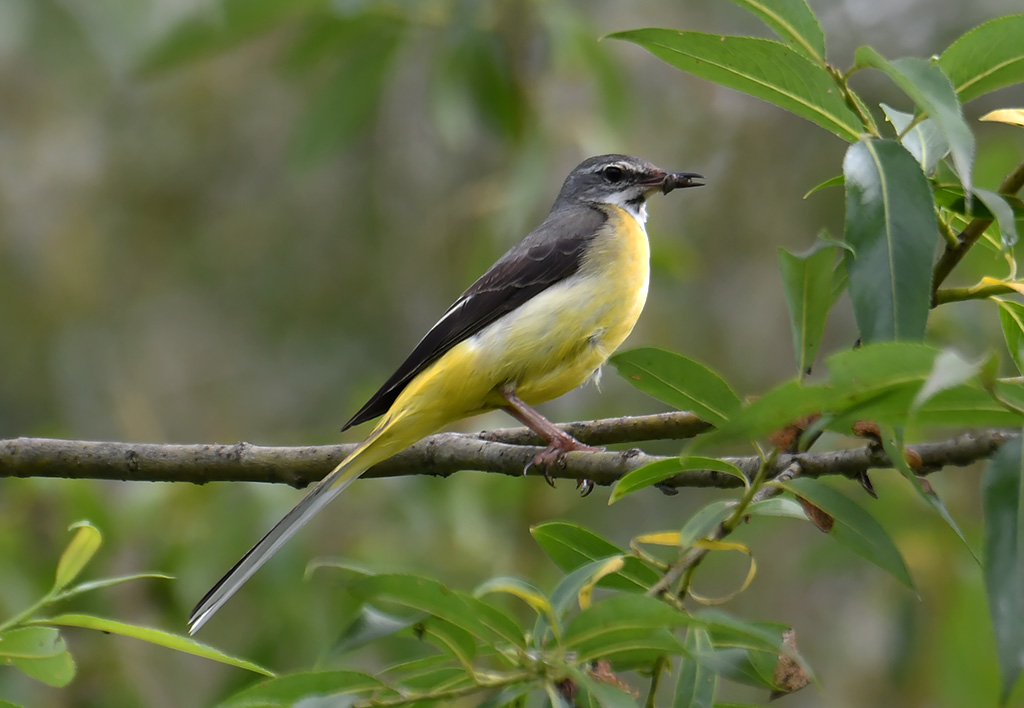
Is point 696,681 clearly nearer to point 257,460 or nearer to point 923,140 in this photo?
point 923,140

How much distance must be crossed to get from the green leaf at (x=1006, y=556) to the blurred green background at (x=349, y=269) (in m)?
3.14

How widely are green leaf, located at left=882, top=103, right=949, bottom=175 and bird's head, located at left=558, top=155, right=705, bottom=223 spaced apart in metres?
3.13

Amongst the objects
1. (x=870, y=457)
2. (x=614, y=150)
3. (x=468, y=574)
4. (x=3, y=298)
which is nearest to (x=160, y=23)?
(x=3, y=298)

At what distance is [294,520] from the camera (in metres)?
3.70

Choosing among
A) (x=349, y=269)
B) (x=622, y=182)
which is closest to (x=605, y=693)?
(x=622, y=182)

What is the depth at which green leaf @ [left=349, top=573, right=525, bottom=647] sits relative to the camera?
6.26 ft

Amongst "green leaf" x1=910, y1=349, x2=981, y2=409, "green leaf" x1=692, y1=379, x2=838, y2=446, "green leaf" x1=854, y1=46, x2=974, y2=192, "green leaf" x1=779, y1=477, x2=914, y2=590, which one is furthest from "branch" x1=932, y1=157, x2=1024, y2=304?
"green leaf" x1=910, y1=349, x2=981, y2=409

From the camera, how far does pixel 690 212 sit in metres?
10.6

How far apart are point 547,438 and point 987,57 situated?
229cm

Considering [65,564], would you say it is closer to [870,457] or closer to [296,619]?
[870,457]

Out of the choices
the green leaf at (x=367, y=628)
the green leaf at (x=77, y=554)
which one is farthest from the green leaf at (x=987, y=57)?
the green leaf at (x=77, y=554)

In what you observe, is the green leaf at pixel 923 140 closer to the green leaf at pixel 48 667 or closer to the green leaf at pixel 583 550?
the green leaf at pixel 583 550

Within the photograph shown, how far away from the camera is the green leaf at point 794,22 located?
8.04ft

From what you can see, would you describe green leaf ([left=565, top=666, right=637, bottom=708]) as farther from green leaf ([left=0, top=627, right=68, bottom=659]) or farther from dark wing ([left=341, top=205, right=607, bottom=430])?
dark wing ([left=341, top=205, right=607, bottom=430])
